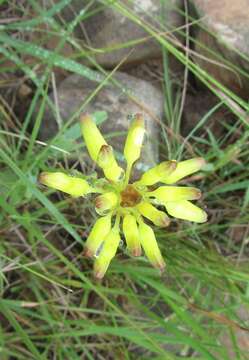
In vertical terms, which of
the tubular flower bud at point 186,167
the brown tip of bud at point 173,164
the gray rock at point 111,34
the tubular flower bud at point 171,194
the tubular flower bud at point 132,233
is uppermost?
the gray rock at point 111,34

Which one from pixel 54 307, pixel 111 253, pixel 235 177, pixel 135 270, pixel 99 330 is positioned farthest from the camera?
pixel 235 177

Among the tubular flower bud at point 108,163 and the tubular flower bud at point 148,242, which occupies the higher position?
the tubular flower bud at point 108,163

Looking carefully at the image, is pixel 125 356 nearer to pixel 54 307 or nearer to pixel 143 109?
pixel 54 307

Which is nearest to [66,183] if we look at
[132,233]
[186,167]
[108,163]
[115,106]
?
[108,163]

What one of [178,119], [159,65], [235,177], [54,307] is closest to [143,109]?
[178,119]

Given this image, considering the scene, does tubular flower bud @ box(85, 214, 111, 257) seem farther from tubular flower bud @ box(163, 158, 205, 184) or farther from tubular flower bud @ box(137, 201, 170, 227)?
tubular flower bud @ box(163, 158, 205, 184)

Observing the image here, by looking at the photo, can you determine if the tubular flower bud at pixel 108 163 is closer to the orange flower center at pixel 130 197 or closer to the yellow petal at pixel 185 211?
the orange flower center at pixel 130 197

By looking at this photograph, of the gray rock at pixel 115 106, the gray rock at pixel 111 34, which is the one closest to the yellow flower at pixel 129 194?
the gray rock at pixel 115 106

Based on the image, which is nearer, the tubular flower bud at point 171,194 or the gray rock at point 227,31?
the tubular flower bud at point 171,194

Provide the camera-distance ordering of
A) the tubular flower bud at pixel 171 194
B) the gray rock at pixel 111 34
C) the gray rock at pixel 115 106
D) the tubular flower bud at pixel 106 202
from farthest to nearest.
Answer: the gray rock at pixel 111 34
the gray rock at pixel 115 106
the tubular flower bud at pixel 171 194
the tubular flower bud at pixel 106 202

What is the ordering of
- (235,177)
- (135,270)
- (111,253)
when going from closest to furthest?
(111,253) < (135,270) < (235,177)
